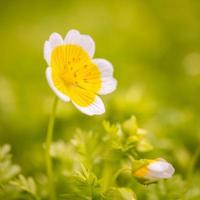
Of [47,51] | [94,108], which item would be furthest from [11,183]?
[47,51]

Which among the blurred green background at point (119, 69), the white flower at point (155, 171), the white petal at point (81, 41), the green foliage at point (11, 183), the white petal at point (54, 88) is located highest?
the blurred green background at point (119, 69)

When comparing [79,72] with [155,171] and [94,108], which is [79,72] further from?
[155,171]

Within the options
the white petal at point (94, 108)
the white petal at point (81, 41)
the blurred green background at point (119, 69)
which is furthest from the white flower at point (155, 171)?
the blurred green background at point (119, 69)

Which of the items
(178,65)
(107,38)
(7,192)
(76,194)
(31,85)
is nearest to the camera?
(76,194)

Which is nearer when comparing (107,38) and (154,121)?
(154,121)

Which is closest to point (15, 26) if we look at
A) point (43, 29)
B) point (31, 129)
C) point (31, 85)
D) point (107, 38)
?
point (43, 29)

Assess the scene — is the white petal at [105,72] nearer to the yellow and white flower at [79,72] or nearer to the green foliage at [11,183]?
the yellow and white flower at [79,72]

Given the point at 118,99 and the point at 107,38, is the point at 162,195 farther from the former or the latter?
the point at 107,38
